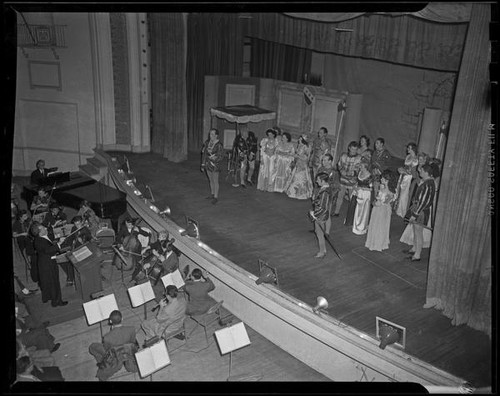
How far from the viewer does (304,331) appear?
6805 millimetres

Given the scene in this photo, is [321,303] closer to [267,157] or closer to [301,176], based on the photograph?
[301,176]

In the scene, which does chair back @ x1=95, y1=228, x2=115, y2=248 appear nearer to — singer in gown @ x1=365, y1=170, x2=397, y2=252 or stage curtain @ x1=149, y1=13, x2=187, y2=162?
stage curtain @ x1=149, y1=13, x2=187, y2=162

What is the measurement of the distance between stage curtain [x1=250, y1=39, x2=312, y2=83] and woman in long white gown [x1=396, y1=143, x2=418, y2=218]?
200 inches

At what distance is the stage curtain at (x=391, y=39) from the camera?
7.24 m

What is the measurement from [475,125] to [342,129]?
5152mm

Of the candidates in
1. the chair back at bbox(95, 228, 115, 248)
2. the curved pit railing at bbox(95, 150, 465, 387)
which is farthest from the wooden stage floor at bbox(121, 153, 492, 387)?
the chair back at bbox(95, 228, 115, 248)

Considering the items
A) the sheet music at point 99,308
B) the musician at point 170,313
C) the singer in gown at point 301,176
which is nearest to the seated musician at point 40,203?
the sheet music at point 99,308

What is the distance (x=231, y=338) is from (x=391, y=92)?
8925mm

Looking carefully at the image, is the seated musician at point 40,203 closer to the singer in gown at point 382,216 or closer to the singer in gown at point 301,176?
the singer in gown at point 301,176

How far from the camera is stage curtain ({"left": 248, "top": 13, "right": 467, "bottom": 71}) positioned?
7.24 m

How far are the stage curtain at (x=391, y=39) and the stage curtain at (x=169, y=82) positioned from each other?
3449 millimetres

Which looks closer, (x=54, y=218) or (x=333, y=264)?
(x=333, y=264)

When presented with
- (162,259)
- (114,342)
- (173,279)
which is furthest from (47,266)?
(114,342)
